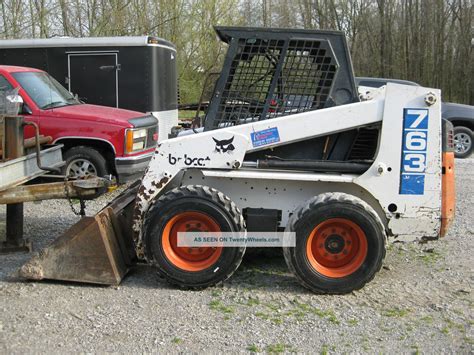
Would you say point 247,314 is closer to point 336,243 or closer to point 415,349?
point 336,243

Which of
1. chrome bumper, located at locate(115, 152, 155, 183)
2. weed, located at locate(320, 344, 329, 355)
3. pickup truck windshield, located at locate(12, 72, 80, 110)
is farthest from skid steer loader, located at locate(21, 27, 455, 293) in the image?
pickup truck windshield, located at locate(12, 72, 80, 110)

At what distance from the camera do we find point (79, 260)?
498cm

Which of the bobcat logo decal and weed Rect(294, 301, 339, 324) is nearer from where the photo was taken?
weed Rect(294, 301, 339, 324)

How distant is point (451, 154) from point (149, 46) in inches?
312

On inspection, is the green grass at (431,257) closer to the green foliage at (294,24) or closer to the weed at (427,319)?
the weed at (427,319)

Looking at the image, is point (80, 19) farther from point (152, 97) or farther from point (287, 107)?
point (287, 107)

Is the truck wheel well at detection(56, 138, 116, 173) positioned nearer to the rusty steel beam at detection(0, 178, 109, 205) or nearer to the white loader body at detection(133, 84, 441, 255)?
the rusty steel beam at detection(0, 178, 109, 205)

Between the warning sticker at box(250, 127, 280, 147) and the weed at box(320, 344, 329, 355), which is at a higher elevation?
the warning sticker at box(250, 127, 280, 147)

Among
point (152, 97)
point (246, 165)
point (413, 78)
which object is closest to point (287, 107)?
point (246, 165)

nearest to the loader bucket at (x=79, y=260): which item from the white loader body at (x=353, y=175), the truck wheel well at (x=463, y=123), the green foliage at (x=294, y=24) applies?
the white loader body at (x=353, y=175)

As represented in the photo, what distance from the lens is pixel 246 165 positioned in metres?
5.04

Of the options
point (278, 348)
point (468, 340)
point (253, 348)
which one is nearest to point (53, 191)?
point (253, 348)

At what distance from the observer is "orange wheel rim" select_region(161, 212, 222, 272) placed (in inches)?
192

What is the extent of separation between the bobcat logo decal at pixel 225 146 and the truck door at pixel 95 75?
7.31 m
